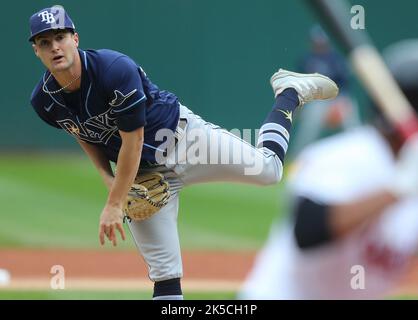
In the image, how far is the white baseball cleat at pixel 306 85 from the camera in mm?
5449

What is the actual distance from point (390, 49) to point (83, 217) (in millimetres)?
6354

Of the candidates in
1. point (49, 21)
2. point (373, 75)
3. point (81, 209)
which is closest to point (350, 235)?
point (373, 75)

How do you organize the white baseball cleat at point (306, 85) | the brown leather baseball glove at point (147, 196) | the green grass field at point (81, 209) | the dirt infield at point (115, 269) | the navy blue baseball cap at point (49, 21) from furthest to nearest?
the green grass field at point (81, 209), the dirt infield at point (115, 269), the white baseball cleat at point (306, 85), the brown leather baseball glove at point (147, 196), the navy blue baseball cap at point (49, 21)

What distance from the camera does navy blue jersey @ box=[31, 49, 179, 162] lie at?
4.58m

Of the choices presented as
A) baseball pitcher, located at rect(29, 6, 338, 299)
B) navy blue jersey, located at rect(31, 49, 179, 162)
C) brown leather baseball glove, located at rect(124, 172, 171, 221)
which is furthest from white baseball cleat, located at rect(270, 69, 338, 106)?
brown leather baseball glove, located at rect(124, 172, 171, 221)

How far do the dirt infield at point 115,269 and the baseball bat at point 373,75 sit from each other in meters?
4.97

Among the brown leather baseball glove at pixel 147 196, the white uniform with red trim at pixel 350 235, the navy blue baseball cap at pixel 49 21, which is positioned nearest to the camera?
the white uniform with red trim at pixel 350 235

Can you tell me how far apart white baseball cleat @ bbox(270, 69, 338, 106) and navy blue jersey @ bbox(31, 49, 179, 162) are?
890 millimetres

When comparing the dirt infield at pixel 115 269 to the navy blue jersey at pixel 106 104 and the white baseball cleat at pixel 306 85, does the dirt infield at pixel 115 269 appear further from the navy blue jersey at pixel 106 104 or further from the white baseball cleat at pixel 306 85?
the navy blue jersey at pixel 106 104

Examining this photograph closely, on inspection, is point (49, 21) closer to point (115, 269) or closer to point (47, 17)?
point (47, 17)

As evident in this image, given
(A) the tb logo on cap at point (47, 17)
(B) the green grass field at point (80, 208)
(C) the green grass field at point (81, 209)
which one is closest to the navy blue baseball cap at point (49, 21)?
(A) the tb logo on cap at point (47, 17)
